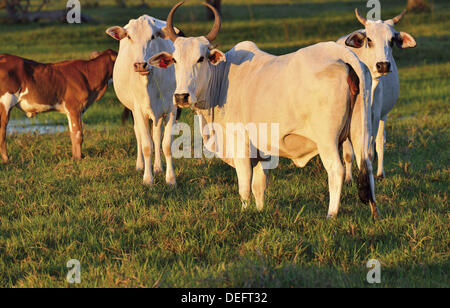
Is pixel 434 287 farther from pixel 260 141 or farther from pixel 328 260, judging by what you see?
pixel 260 141

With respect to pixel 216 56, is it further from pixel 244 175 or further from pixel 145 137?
pixel 145 137

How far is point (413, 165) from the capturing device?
7.70 metres

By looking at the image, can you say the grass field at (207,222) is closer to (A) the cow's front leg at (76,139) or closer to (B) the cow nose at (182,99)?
(A) the cow's front leg at (76,139)

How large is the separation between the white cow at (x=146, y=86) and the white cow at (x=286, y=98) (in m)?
1.45

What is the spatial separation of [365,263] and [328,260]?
0.26m

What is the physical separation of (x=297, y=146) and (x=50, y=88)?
4310mm

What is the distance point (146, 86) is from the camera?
25.5 feet

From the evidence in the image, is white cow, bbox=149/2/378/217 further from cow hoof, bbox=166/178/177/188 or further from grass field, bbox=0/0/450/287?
cow hoof, bbox=166/178/177/188

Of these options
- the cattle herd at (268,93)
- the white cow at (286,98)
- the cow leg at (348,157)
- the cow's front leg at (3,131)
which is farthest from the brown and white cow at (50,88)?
the cow leg at (348,157)

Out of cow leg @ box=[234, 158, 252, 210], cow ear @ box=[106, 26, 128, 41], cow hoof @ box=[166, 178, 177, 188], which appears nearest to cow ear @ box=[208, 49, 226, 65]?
cow leg @ box=[234, 158, 252, 210]

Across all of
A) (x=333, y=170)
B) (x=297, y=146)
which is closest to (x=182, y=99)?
(x=297, y=146)

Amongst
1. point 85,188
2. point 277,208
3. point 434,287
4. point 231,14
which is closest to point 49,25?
point 231,14

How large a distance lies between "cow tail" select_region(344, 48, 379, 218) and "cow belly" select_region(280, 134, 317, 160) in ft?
1.24

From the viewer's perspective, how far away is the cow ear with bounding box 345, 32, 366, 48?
685cm
